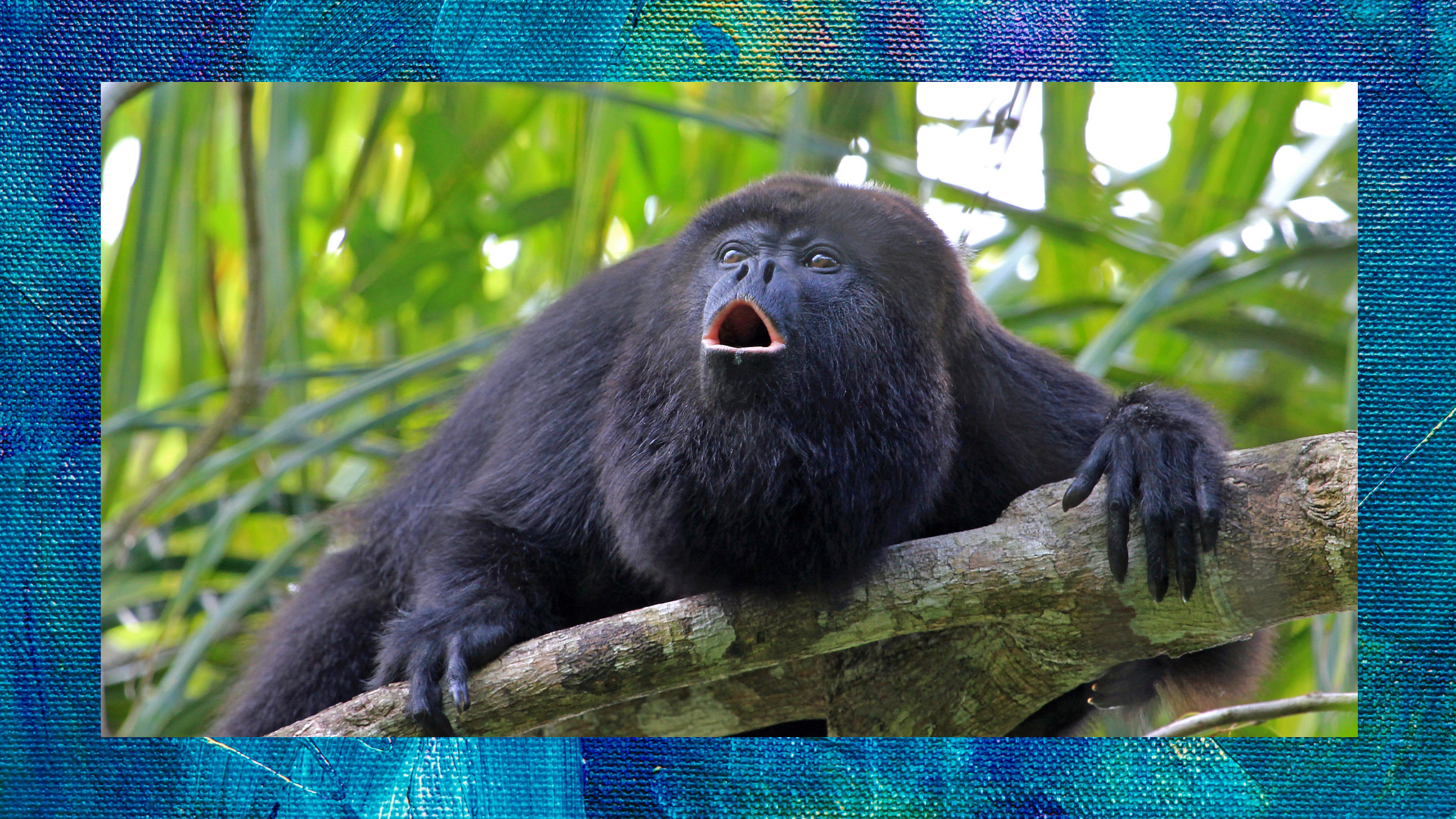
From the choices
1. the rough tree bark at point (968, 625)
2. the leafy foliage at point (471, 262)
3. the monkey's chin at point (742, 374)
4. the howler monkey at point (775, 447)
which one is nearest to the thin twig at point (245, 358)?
the leafy foliage at point (471, 262)

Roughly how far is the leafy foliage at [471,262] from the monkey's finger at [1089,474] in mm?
480

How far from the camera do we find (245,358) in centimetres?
231

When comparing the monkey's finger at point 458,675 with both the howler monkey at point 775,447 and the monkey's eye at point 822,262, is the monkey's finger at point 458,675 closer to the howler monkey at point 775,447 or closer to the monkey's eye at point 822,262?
the howler monkey at point 775,447

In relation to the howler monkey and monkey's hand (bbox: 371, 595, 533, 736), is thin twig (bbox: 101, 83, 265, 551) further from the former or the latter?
monkey's hand (bbox: 371, 595, 533, 736)

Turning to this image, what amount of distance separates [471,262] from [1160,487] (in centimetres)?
A: 180

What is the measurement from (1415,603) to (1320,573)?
123 millimetres

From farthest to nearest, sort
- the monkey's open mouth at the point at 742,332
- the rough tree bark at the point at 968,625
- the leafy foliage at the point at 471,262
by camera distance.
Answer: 1. the leafy foliage at the point at 471,262
2. the monkey's open mouth at the point at 742,332
3. the rough tree bark at the point at 968,625

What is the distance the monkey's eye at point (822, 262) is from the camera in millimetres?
1393

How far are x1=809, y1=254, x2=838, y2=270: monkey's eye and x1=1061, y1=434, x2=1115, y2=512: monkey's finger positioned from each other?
1.22 ft

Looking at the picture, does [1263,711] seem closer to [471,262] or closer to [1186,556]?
[1186,556]

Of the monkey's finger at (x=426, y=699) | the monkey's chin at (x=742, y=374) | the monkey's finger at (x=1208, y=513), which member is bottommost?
the monkey's finger at (x=426, y=699)

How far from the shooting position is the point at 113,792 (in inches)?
49.3

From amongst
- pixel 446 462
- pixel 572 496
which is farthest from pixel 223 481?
pixel 572 496

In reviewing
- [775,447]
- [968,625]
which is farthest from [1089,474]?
[775,447]
